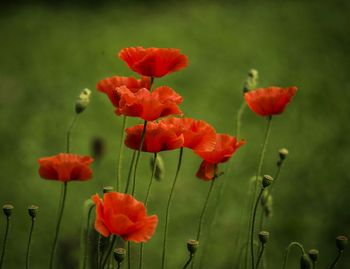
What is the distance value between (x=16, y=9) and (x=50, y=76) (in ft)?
4.54

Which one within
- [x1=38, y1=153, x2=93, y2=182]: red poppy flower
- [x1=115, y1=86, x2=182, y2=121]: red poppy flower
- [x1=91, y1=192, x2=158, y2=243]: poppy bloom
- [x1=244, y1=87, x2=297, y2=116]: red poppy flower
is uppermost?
[x1=244, y1=87, x2=297, y2=116]: red poppy flower

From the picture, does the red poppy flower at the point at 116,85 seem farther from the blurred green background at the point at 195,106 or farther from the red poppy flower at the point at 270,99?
the blurred green background at the point at 195,106

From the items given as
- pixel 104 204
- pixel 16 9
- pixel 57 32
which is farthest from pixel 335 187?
pixel 16 9

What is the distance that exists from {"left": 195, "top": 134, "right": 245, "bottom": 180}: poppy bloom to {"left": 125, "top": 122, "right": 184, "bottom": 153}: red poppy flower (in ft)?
0.24

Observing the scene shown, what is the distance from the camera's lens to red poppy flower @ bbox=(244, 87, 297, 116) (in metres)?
1.13

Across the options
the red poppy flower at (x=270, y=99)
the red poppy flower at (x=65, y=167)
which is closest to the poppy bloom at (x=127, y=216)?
the red poppy flower at (x=65, y=167)

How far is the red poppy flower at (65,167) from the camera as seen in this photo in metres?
1.00

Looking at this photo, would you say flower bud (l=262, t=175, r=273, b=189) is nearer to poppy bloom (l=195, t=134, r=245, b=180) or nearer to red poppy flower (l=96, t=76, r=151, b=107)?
poppy bloom (l=195, t=134, r=245, b=180)

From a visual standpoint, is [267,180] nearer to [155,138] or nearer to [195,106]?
[155,138]

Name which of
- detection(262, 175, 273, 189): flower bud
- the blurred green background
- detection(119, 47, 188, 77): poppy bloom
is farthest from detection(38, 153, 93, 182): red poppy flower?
the blurred green background

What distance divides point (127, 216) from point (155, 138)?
162 millimetres

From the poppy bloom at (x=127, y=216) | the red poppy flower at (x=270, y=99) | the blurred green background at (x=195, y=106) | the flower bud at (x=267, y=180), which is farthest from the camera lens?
the blurred green background at (x=195, y=106)

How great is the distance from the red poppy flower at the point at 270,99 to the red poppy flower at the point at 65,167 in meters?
0.36

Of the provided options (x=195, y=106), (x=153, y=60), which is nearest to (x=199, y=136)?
(x=153, y=60)
